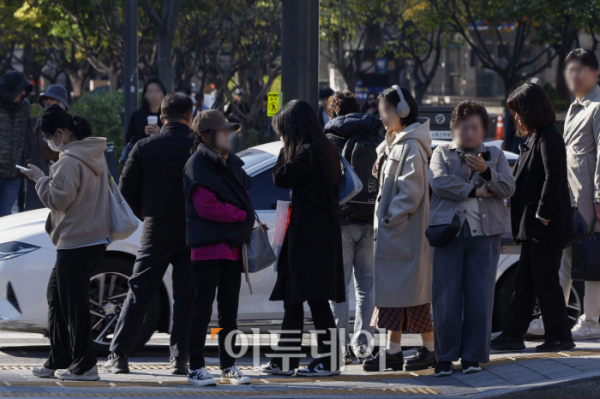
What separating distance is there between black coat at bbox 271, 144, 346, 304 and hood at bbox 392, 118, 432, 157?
0.51 m

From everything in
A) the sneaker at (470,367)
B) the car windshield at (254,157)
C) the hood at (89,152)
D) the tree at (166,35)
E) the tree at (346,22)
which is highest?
the tree at (346,22)

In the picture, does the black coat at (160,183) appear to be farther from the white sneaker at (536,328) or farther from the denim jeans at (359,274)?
the white sneaker at (536,328)

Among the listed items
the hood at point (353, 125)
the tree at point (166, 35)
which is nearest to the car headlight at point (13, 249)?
the hood at point (353, 125)

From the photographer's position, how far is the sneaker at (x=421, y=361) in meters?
5.30

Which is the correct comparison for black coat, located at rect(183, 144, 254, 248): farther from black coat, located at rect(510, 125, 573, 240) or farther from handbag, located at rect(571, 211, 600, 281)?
handbag, located at rect(571, 211, 600, 281)

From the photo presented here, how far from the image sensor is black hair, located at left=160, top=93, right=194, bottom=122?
5395mm

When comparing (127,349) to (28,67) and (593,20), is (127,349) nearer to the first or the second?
(593,20)

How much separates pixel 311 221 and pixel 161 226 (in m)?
0.96

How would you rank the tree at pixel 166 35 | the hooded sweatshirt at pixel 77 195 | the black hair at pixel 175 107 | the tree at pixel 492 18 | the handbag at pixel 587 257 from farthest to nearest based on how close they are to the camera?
the tree at pixel 492 18
the tree at pixel 166 35
the handbag at pixel 587 257
the black hair at pixel 175 107
the hooded sweatshirt at pixel 77 195

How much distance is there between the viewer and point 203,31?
75.7 feet

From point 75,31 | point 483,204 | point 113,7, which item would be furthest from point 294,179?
point 75,31

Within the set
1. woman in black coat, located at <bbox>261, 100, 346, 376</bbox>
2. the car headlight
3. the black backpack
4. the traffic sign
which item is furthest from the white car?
the traffic sign

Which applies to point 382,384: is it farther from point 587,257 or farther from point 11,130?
point 11,130

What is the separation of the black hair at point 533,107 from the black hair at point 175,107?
7.20 ft
